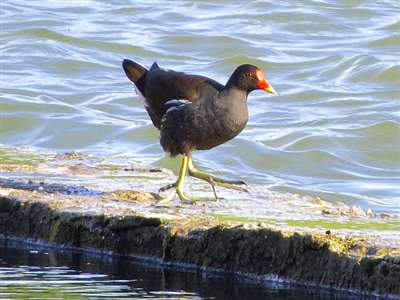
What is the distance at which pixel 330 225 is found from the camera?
8.15 meters

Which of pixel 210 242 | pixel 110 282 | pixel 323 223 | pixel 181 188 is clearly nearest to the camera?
pixel 110 282

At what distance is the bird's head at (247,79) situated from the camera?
9.48m

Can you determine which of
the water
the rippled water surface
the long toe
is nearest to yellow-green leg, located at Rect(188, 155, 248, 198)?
the long toe

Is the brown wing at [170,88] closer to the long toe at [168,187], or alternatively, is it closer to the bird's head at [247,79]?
the bird's head at [247,79]

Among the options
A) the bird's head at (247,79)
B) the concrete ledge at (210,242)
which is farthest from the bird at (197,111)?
the concrete ledge at (210,242)

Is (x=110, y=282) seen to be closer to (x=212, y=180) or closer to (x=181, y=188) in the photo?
(x=181, y=188)

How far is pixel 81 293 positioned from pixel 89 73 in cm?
1222

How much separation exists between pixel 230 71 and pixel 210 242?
11.6 metres

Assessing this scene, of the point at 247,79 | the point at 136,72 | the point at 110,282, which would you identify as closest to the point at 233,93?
the point at 247,79

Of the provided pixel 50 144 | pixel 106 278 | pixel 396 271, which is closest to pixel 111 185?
pixel 106 278

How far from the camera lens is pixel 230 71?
1903 cm

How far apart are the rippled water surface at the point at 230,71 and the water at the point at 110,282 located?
4.52 meters

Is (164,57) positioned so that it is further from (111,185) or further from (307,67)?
(111,185)

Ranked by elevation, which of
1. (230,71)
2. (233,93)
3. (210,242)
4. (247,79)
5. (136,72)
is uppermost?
(230,71)
